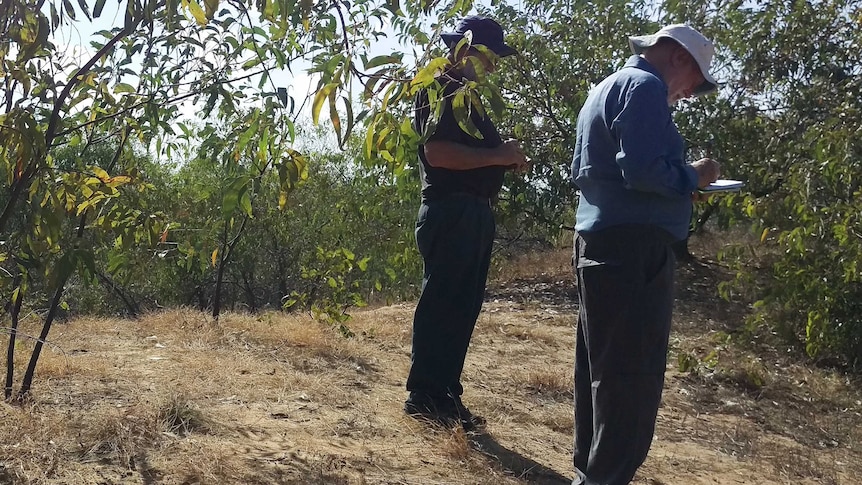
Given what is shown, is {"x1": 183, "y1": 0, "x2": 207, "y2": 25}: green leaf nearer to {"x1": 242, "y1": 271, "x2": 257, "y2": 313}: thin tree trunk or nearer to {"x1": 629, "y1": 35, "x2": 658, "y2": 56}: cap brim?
{"x1": 629, "y1": 35, "x2": 658, "y2": 56}: cap brim

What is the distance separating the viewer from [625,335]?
2361mm

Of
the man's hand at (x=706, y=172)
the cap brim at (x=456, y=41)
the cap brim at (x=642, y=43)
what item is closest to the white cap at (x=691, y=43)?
the cap brim at (x=642, y=43)

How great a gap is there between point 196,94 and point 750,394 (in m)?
3.92

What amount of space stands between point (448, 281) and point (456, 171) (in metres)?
0.42

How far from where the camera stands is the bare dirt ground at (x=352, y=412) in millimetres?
2797

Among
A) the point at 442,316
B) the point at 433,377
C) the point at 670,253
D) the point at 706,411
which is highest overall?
the point at 670,253

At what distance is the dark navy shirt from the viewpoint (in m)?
3.09

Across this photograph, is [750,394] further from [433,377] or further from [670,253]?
[670,253]

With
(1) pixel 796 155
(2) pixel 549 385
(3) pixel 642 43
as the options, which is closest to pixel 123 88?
(3) pixel 642 43

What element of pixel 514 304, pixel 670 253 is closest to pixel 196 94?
pixel 670 253

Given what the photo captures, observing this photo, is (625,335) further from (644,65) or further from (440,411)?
(440,411)

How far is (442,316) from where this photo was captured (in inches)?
127

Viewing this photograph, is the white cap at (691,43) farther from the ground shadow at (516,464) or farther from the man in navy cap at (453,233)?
the ground shadow at (516,464)

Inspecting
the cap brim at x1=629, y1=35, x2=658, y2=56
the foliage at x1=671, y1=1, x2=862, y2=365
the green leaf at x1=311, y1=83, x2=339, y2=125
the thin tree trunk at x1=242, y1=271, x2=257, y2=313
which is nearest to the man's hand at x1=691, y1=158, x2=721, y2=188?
the cap brim at x1=629, y1=35, x2=658, y2=56
